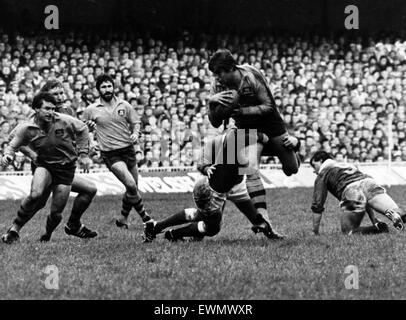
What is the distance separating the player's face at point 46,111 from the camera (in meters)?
10.3

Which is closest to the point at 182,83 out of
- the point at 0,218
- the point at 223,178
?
the point at 0,218

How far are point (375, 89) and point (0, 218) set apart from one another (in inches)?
577

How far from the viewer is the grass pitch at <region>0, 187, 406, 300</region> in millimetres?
7082

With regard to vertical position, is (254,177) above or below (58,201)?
above

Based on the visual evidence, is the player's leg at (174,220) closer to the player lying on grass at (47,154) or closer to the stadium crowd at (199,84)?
the player lying on grass at (47,154)

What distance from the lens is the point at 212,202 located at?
388 inches

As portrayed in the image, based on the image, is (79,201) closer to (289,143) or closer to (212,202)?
(212,202)

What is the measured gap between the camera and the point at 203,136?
70.9 feet

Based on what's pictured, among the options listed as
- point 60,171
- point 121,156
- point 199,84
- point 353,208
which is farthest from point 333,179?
point 199,84

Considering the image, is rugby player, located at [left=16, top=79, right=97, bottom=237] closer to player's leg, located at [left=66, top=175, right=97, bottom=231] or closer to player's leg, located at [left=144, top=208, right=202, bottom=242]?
player's leg, located at [left=66, top=175, right=97, bottom=231]

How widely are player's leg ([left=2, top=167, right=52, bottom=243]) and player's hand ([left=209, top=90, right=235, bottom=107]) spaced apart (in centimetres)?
223

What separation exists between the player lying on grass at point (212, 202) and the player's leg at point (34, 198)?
4.38ft

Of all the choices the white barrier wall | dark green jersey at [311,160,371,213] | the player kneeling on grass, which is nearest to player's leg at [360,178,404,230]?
the player kneeling on grass

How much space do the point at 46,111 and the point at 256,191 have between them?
2.70 metres
